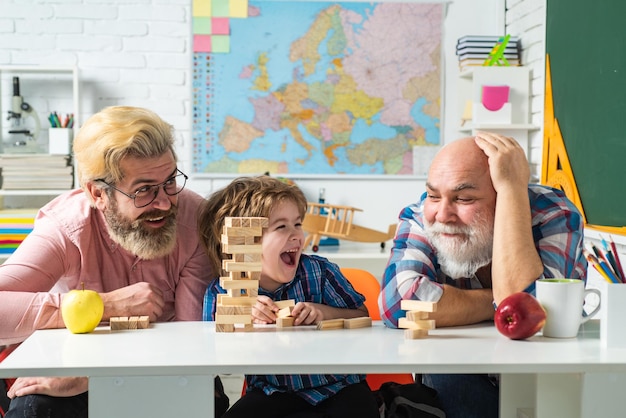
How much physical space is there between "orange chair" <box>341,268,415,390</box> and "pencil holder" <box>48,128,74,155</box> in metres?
2.51

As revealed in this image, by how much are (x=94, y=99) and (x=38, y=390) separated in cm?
304

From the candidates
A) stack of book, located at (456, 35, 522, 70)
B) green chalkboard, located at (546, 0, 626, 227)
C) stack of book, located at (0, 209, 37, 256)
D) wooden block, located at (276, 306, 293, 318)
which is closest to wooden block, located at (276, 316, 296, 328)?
wooden block, located at (276, 306, 293, 318)

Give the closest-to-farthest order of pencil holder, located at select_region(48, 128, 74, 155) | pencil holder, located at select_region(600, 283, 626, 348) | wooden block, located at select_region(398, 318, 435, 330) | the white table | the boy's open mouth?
the white table, pencil holder, located at select_region(600, 283, 626, 348), wooden block, located at select_region(398, 318, 435, 330), the boy's open mouth, pencil holder, located at select_region(48, 128, 74, 155)

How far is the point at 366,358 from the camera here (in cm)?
145

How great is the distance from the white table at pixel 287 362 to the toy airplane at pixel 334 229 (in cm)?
267

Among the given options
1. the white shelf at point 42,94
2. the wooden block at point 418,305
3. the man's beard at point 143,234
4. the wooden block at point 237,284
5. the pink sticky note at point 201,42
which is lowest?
the wooden block at point 418,305

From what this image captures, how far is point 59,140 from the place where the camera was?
4453mm

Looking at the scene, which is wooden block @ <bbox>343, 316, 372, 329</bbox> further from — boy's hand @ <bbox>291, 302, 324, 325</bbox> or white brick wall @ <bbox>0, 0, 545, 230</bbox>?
white brick wall @ <bbox>0, 0, 545, 230</bbox>

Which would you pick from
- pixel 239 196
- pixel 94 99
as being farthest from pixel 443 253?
pixel 94 99

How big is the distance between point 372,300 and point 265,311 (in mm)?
638

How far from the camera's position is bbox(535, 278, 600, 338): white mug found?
164 cm

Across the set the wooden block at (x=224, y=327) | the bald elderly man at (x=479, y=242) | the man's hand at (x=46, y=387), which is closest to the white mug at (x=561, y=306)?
the bald elderly man at (x=479, y=242)

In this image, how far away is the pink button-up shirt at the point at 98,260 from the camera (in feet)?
6.83

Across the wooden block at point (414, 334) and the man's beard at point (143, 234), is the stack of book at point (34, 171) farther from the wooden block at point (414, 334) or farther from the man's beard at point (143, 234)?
the wooden block at point (414, 334)
